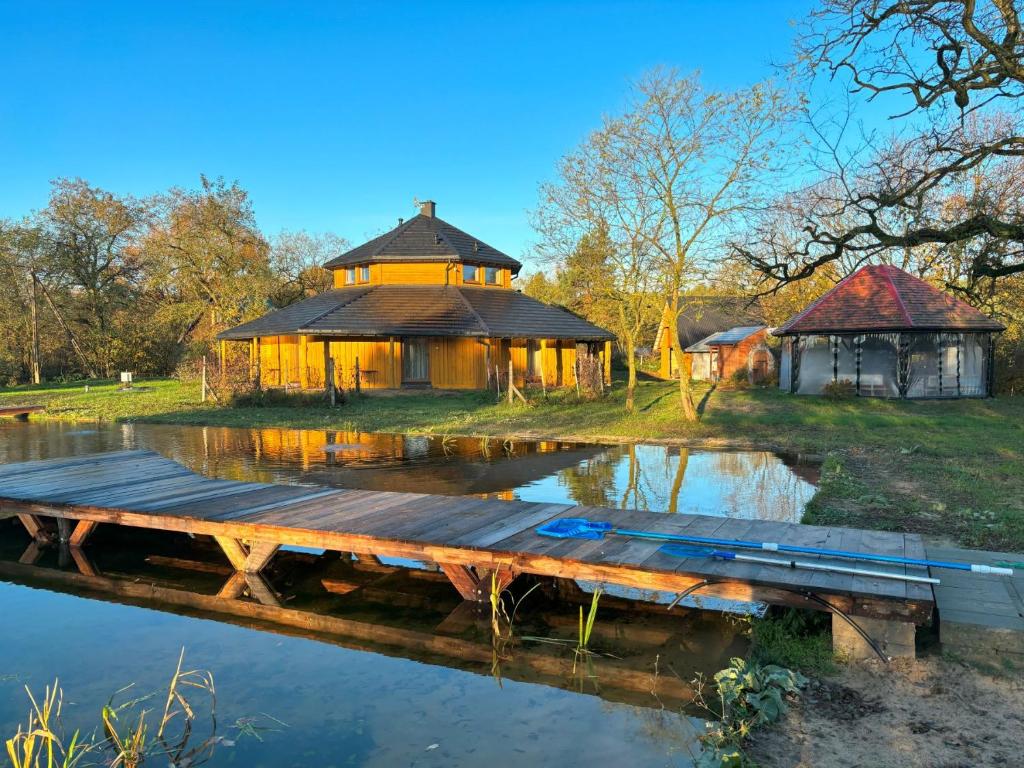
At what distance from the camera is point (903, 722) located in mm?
4043

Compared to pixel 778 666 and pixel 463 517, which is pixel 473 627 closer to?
pixel 463 517

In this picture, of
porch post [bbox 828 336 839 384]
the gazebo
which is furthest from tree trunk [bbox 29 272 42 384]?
porch post [bbox 828 336 839 384]

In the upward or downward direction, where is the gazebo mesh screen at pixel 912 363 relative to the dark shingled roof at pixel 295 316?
downward

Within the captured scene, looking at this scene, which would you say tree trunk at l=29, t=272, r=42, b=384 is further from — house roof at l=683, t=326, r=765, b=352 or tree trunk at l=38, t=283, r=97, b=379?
house roof at l=683, t=326, r=765, b=352

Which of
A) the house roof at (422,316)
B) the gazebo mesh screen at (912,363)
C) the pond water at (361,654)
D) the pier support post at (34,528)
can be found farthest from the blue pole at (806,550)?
the gazebo mesh screen at (912,363)

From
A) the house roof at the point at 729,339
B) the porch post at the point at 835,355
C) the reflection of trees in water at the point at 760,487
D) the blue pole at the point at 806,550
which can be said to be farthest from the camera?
the house roof at the point at 729,339

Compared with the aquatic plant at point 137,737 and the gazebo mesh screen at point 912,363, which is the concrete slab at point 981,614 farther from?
the gazebo mesh screen at point 912,363

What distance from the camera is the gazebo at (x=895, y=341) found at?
2609 cm

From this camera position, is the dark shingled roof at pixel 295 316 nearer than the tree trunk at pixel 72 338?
Yes

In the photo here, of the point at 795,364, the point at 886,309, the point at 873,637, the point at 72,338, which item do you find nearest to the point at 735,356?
the point at 795,364

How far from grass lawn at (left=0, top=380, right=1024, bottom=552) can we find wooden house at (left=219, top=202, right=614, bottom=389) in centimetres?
223

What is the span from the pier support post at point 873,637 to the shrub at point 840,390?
22.9 meters

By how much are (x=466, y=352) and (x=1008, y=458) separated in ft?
67.0

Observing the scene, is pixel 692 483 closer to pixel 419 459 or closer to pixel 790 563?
pixel 419 459
